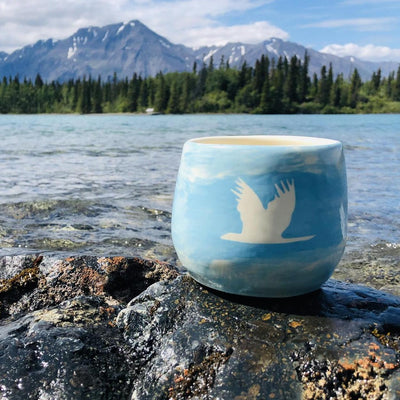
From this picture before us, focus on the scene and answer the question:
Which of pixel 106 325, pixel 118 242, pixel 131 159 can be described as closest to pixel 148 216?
pixel 118 242

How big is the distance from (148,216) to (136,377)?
12.8 ft

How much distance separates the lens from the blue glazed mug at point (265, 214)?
1771 mm

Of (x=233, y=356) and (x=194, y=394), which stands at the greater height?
(x=233, y=356)

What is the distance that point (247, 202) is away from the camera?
70.1 inches

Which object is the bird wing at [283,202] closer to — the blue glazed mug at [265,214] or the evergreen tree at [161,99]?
the blue glazed mug at [265,214]

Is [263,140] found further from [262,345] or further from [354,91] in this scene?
[354,91]

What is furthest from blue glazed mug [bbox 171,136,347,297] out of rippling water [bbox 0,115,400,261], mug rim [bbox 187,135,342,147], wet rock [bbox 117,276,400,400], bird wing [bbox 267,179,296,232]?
rippling water [bbox 0,115,400,261]

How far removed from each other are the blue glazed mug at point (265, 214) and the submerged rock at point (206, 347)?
0.15 m

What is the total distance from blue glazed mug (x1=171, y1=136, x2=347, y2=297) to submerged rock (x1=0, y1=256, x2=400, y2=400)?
151 millimetres

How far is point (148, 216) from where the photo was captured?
18.3ft

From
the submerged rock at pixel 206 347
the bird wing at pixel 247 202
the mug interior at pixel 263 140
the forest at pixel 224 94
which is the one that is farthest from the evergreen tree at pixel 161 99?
the bird wing at pixel 247 202

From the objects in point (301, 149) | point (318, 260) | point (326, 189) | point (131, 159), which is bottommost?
point (131, 159)

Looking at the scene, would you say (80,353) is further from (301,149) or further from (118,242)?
(118,242)

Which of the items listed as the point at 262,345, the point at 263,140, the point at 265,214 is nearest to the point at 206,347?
the point at 262,345
